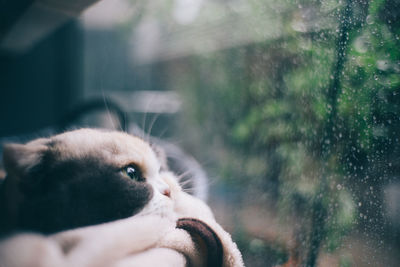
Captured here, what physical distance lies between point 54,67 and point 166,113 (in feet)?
2.70

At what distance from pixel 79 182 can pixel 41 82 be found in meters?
1.45

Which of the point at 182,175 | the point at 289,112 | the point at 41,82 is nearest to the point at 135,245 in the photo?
the point at 182,175

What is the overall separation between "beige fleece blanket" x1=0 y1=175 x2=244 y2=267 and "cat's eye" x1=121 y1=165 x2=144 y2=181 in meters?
0.09

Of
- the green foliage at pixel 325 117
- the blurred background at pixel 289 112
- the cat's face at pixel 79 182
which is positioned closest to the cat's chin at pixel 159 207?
the cat's face at pixel 79 182

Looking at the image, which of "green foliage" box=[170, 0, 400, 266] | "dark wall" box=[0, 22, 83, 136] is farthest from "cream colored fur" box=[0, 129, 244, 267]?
"dark wall" box=[0, 22, 83, 136]

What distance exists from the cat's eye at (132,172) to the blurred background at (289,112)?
195mm

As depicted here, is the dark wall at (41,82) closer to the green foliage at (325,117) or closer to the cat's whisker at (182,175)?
the cat's whisker at (182,175)

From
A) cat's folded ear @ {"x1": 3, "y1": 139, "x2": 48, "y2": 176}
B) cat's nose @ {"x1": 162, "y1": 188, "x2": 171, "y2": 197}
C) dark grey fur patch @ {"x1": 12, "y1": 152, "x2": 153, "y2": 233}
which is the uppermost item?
cat's folded ear @ {"x1": 3, "y1": 139, "x2": 48, "y2": 176}

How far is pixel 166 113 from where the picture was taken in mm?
1428

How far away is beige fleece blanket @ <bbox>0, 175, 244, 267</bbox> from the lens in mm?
312

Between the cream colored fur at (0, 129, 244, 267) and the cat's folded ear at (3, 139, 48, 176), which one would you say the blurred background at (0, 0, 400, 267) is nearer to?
the cream colored fur at (0, 129, 244, 267)

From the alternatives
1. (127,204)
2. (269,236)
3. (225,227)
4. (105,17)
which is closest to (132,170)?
(127,204)

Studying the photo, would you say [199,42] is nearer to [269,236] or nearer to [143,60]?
[143,60]

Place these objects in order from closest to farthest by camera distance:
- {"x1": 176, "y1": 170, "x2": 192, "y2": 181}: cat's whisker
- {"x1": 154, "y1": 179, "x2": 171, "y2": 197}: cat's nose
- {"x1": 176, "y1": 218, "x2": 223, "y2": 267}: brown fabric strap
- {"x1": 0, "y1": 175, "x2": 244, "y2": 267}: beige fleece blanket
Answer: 1. {"x1": 0, "y1": 175, "x2": 244, "y2": 267}: beige fleece blanket
2. {"x1": 176, "y1": 218, "x2": 223, "y2": 267}: brown fabric strap
3. {"x1": 154, "y1": 179, "x2": 171, "y2": 197}: cat's nose
4. {"x1": 176, "y1": 170, "x2": 192, "y2": 181}: cat's whisker
